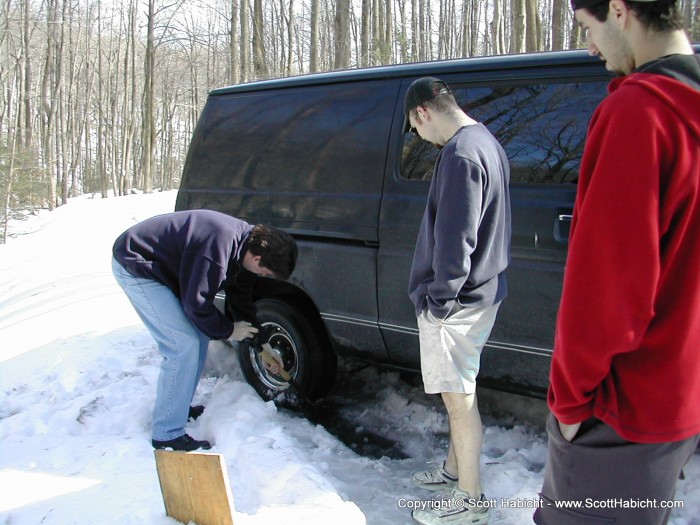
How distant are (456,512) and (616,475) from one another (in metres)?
1.48

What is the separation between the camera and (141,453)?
3205 mm

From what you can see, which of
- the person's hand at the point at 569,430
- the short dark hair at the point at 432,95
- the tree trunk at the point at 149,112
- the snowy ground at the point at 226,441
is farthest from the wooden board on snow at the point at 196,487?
the tree trunk at the point at 149,112

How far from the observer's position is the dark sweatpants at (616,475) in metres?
1.30

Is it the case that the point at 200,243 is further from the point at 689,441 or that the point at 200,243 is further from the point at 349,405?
the point at 689,441

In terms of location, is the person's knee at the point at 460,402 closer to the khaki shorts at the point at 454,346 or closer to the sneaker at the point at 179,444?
the khaki shorts at the point at 454,346

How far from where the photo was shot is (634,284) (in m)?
1.19

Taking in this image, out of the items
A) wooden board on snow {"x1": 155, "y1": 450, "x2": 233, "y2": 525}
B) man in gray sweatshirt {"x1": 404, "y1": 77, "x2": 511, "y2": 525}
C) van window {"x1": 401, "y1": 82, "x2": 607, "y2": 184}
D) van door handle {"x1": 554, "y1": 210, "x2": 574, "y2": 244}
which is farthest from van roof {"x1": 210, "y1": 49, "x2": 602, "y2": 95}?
wooden board on snow {"x1": 155, "y1": 450, "x2": 233, "y2": 525}

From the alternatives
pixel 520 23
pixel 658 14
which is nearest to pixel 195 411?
pixel 658 14

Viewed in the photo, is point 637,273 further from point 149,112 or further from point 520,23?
point 149,112

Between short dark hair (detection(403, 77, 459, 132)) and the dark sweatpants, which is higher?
short dark hair (detection(403, 77, 459, 132))

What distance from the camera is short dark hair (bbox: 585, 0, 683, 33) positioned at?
1248 mm

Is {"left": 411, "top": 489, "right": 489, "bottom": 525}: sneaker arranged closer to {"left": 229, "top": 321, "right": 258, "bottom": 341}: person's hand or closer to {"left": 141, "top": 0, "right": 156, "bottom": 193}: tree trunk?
{"left": 229, "top": 321, "right": 258, "bottom": 341}: person's hand

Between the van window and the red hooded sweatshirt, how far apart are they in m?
1.54

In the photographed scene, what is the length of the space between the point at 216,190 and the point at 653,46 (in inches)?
125
